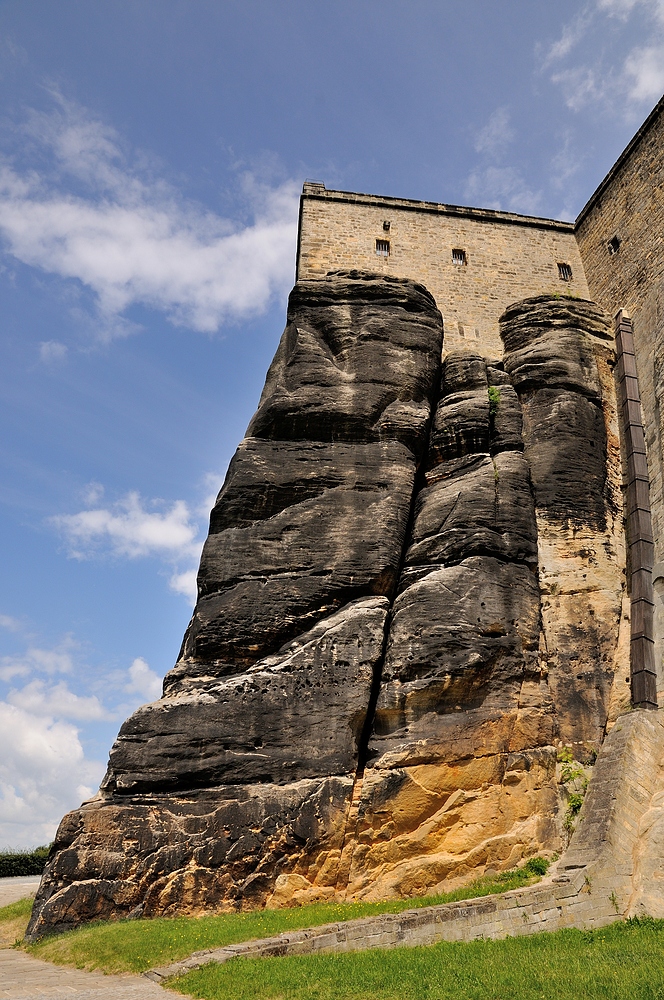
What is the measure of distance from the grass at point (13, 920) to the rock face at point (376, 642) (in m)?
1.95

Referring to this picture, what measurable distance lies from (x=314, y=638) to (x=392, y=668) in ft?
4.84

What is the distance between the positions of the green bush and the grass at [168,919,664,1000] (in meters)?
18.0

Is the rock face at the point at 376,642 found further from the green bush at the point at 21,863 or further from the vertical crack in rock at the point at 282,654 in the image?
the green bush at the point at 21,863

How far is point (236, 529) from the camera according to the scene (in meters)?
14.4

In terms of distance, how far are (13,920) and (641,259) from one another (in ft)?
64.3

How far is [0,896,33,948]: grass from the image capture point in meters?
12.2

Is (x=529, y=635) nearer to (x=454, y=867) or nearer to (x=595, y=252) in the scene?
(x=454, y=867)

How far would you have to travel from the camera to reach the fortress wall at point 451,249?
1953 centimetres

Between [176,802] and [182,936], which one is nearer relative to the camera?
[182,936]

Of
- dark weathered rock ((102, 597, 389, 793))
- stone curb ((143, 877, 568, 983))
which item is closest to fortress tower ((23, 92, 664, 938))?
dark weathered rock ((102, 597, 389, 793))

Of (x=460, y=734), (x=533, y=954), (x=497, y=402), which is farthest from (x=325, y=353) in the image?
(x=533, y=954)

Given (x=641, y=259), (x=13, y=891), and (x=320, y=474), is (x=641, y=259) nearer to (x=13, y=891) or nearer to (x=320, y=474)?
(x=320, y=474)

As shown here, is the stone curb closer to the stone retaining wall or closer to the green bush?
the stone retaining wall

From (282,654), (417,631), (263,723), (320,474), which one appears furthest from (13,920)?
(320,474)
